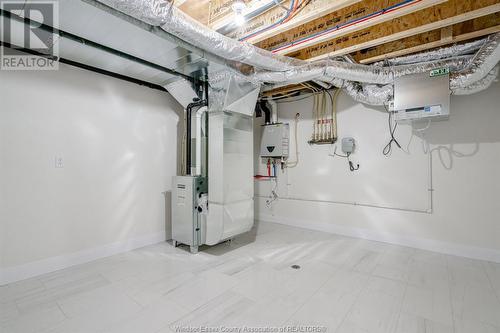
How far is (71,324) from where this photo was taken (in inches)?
68.2

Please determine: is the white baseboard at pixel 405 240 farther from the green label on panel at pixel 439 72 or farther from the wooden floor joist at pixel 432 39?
the wooden floor joist at pixel 432 39

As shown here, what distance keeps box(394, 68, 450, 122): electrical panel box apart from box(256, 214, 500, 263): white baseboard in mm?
1669

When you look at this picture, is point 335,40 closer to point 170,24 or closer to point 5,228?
point 170,24

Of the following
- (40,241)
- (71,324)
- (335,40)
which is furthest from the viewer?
(335,40)

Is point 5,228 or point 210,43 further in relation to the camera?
point 5,228

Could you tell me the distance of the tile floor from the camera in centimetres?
175

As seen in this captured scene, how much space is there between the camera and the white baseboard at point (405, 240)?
2906 mm

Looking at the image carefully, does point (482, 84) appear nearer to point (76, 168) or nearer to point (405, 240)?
point (405, 240)

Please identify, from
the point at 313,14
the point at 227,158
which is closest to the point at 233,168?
the point at 227,158

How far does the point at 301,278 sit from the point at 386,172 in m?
2.15

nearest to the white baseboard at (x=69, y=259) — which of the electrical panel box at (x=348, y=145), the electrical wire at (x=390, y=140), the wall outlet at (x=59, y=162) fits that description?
the wall outlet at (x=59, y=162)

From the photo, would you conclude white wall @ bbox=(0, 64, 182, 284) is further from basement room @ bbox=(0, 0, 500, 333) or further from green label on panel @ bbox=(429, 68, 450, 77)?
green label on panel @ bbox=(429, 68, 450, 77)

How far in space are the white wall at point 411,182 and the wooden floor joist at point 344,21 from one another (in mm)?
1728

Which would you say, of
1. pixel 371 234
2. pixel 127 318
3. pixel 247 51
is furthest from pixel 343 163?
pixel 127 318
